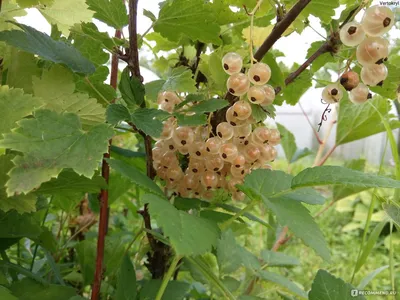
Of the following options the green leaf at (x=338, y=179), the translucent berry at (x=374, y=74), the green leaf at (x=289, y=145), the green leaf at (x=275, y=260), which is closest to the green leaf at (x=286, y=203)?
the green leaf at (x=338, y=179)

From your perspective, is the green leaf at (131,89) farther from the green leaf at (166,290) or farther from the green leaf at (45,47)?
the green leaf at (166,290)

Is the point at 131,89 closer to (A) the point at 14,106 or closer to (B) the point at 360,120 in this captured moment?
(A) the point at 14,106

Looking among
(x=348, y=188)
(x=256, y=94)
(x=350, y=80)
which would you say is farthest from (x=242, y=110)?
(x=348, y=188)

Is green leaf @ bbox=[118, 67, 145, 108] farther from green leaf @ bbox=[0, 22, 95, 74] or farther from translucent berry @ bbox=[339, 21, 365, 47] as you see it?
translucent berry @ bbox=[339, 21, 365, 47]

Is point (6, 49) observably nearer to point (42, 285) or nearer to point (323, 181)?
point (42, 285)

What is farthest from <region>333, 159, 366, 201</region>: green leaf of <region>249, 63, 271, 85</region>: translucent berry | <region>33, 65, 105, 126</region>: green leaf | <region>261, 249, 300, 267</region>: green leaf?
<region>33, 65, 105, 126</region>: green leaf

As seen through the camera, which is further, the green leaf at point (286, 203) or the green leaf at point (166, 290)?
the green leaf at point (166, 290)
